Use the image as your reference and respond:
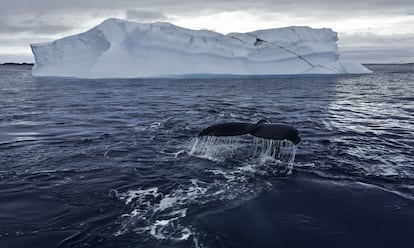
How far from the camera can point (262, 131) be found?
7027 millimetres

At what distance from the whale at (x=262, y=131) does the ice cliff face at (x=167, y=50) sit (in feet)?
125

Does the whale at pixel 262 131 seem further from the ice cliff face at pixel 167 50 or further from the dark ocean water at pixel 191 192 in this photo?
the ice cliff face at pixel 167 50

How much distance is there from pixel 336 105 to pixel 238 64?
27.4 m

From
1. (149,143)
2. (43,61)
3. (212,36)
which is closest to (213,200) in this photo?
(149,143)

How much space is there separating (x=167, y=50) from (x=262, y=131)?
4018 cm

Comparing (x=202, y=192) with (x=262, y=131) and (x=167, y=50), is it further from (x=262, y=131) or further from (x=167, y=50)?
(x=167, y=50)

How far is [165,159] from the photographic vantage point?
30.3ft

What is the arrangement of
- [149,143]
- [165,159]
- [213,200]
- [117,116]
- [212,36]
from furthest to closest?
[212,36]
[117,116]
[149,143]
[165,159]
[213,200]

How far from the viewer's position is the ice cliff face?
44.6 meters

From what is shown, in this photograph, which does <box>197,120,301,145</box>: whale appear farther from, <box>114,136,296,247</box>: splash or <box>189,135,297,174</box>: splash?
<box>189,135,297,174</box>: splash

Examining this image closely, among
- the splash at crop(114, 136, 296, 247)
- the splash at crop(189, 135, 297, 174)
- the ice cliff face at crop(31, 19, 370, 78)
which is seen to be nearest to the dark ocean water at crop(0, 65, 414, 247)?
the splash at crop(114, 136, 296, 247)

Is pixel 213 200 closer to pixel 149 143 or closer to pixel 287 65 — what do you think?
pixel 149 143

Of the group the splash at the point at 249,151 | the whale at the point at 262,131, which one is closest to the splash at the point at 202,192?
the splash at the point at 249,151

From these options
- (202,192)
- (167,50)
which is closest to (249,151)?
(202,192)
